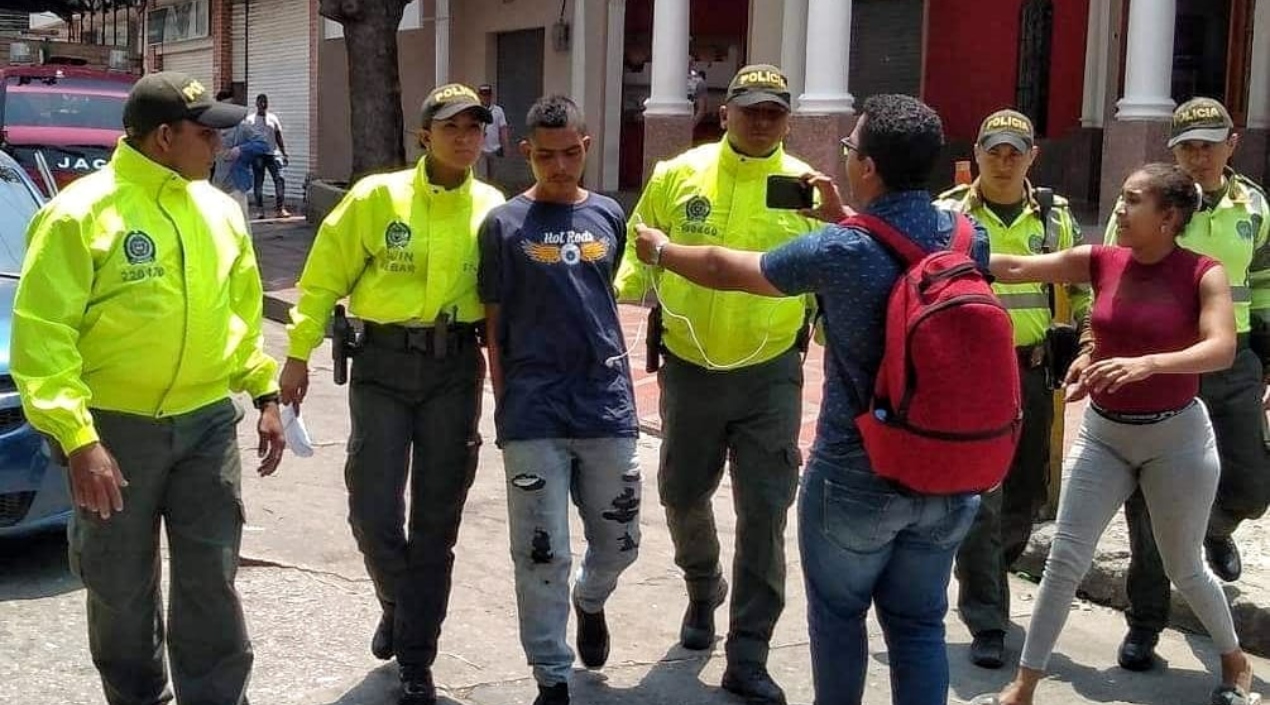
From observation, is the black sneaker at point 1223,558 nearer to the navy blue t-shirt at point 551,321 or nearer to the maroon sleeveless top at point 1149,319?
the maroon sleeveless top at point 1149,319

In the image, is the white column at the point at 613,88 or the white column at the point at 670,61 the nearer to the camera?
the white column at the point at 670,61

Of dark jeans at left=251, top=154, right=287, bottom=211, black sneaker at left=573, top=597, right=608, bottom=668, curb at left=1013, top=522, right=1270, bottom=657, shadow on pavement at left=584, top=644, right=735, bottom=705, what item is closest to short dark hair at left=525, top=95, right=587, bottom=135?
black sneaker at left=573, top=597, right=608, bottom=668

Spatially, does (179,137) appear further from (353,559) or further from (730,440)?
(353,559)

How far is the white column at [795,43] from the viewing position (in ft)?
51.8

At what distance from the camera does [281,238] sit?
1902 centimetres

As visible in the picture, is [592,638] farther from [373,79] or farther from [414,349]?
[373,79]

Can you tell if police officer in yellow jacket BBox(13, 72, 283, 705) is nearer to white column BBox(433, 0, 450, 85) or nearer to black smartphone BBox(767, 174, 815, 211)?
black smartphone BBox(767, 174, 815, 211)

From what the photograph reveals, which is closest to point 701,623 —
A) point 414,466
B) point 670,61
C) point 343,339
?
point 414,466

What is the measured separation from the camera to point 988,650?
17.1 ft

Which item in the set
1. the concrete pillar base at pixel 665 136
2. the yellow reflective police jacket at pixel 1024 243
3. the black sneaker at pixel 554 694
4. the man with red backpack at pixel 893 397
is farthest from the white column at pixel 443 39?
the man with red backpack at pixel 893 397

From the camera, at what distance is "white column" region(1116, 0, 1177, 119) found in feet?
41.0

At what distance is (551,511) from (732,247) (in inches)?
40.3

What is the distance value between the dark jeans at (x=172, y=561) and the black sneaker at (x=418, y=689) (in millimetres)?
654

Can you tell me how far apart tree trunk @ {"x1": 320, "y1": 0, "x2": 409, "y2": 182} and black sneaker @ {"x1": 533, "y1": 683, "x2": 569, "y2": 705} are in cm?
1244
